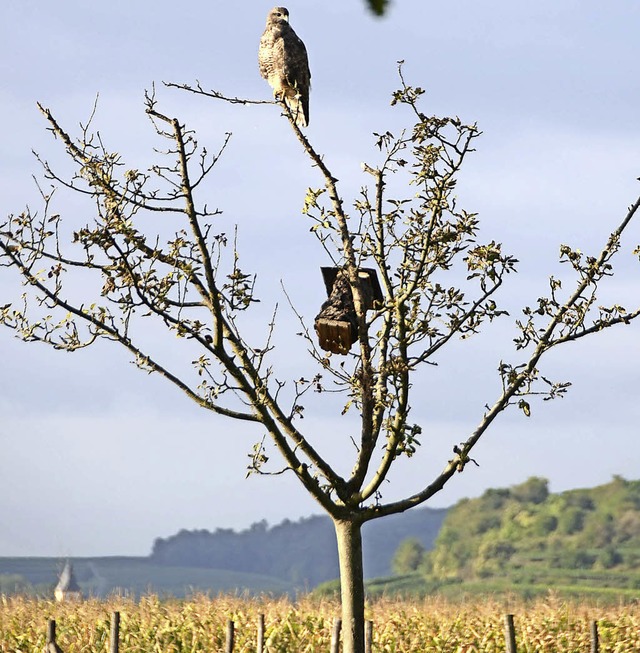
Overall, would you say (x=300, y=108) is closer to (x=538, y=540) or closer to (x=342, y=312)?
(x=342, y=312)

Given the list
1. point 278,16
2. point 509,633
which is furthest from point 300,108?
point 509,633

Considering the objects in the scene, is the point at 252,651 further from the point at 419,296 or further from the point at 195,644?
the point at 419,296

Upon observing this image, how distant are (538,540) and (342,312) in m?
41.2

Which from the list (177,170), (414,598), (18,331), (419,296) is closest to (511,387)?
(419,296)

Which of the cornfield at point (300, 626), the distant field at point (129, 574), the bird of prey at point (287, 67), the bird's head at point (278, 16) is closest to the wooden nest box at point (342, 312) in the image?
the bird of prey at point (287, 67)

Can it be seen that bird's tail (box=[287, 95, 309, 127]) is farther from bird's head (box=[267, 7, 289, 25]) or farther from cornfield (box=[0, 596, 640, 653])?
cornfield (box=[0, 596, 640, 653])

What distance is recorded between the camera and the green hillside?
4272 cm

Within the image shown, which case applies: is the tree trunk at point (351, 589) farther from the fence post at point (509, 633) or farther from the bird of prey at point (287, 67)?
the bird of prey at point (287, 67)

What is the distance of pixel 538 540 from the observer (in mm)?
47688

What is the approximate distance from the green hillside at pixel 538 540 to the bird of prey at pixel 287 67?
1286 inches

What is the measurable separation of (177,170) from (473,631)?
309 inches

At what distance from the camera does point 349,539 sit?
8.03 meters

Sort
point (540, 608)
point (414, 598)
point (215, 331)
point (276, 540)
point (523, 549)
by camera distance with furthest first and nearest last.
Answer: point (276, 540) < point (523, 549) < point (414, 598) < point (540, 608) < point (215, 331)

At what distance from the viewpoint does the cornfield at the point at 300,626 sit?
43.8 ft
